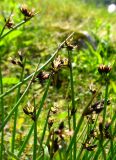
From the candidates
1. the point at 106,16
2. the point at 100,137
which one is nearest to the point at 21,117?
the point at 100,137

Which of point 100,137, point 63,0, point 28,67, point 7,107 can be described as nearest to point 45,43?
point 28,67

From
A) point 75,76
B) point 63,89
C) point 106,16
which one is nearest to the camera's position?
point 63,89

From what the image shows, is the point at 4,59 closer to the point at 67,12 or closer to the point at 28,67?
the point at 28,67

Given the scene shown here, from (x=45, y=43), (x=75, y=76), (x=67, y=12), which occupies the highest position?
(x=67, y=12)

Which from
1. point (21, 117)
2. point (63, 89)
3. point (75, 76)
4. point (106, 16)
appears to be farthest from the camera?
point (106, 16)

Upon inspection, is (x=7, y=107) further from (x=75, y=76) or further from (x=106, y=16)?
(x=106, y=16)

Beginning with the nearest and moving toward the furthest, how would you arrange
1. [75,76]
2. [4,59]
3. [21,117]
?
[21,117] → [75,76] → [4,59]

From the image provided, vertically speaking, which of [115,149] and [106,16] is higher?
[106,16]

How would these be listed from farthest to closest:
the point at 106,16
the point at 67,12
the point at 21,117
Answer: the point at 106,16, the point at 67,12, the point at 21,117

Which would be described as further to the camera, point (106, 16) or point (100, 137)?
point (106, 16)
